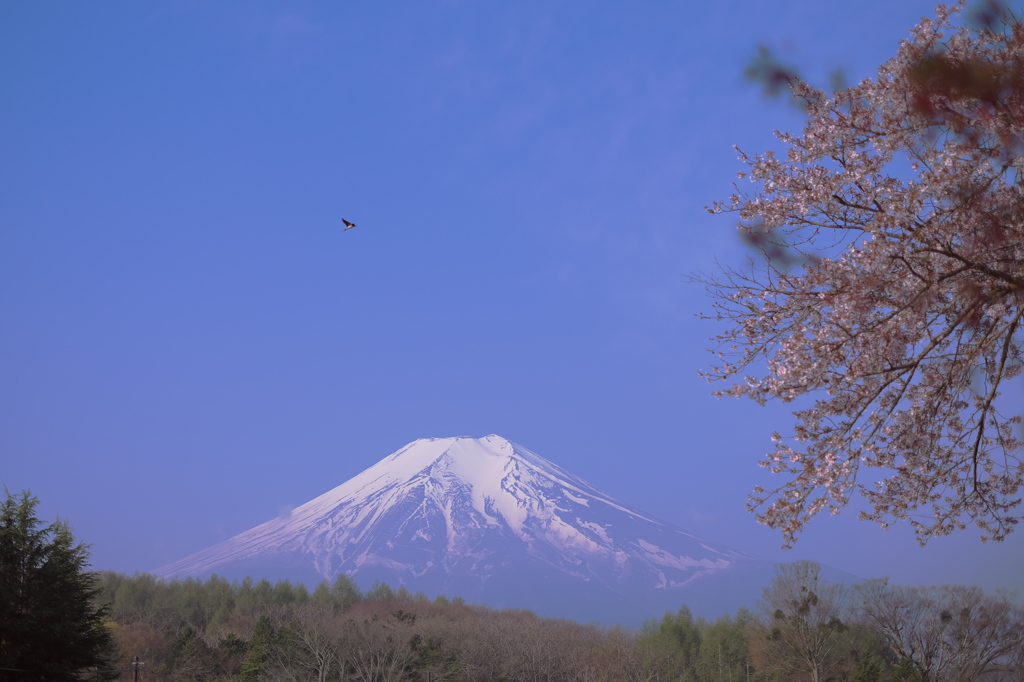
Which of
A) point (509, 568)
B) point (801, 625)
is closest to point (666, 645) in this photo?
point (801, 625)

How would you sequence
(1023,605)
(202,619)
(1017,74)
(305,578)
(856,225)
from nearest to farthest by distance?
(1017,74)
(856,225)
(1023,605)
(202,619)
(305,578)

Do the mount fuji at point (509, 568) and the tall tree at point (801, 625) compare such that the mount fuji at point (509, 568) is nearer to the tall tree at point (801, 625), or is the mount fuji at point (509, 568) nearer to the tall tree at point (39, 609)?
the tall tree at point (801, 625)

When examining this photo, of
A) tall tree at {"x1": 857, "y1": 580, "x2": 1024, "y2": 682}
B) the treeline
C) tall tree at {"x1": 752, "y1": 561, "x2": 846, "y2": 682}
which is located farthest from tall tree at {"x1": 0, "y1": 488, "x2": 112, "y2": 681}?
tall tree at {"x1": 857, "y1": 580, "x2": 1024, "y2": 682}

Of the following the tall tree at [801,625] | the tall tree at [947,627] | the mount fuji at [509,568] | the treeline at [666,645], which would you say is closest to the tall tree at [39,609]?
the treeline at [666,645]

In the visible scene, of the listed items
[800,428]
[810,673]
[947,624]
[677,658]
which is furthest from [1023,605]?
[800,428]

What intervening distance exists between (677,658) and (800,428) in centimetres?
4876

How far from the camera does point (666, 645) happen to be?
51000 mm

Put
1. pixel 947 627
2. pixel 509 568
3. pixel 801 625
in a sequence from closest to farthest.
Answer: pixel 801 625 → pixel 947 627 → pixel 509 568

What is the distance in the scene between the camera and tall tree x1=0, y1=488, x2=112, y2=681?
21.9 m

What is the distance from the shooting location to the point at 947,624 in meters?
34.7

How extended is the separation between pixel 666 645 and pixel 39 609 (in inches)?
1531

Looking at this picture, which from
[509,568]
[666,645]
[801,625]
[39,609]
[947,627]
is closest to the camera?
[39,609]

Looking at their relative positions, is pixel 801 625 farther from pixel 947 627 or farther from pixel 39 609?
pixel 39 609

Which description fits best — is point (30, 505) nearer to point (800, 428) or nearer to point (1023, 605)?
point (800, 428)
